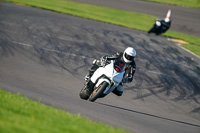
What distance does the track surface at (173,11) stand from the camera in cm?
2537

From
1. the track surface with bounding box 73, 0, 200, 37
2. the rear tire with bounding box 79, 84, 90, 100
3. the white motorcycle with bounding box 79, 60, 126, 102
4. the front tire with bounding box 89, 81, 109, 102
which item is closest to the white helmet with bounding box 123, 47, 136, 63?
the white motorcycle with bounding box 79, 60, 126, 102

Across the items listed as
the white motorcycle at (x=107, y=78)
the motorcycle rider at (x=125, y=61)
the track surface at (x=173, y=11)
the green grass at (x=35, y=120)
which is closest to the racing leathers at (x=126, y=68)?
the motorcycle rider at (x=125, y=61)

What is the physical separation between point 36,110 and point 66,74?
578 centimetres

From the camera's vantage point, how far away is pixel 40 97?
10.1m

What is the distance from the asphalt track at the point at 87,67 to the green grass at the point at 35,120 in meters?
1.83

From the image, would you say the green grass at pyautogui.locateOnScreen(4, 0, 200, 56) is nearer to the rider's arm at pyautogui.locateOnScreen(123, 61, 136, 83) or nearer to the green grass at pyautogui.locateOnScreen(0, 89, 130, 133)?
the rider's arm at pyautogui.locateOnScreen(123, 61, 136, 83)

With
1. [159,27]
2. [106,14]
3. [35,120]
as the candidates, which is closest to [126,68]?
[35,120]

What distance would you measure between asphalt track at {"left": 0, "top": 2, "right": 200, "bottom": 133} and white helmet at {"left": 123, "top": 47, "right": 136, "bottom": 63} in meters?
1.55

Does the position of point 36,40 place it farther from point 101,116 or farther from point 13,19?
point 101,116

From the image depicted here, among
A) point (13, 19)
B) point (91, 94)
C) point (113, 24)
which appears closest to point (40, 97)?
A: point (91, 94)

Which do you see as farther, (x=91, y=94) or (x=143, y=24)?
(x=143, y=24)

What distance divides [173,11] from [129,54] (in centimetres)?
2040

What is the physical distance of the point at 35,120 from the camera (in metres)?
6.22

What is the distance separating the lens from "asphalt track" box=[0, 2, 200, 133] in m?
9.97
